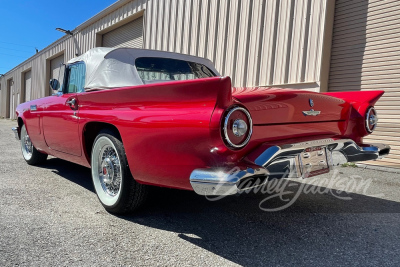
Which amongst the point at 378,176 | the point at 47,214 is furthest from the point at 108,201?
the point at 378,176

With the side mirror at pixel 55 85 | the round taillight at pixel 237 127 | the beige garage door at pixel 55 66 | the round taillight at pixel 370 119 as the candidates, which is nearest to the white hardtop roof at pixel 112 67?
the side mirror at pixel 55 85

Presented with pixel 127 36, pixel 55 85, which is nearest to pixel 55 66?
pixel 127 36

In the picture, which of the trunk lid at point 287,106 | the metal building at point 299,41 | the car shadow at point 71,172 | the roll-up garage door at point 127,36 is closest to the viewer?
the trunk lid at point 287,106

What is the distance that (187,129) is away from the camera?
6.30ft

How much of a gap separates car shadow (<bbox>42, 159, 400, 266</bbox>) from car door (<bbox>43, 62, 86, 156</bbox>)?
24.9 inches

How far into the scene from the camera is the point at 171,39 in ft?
32.9

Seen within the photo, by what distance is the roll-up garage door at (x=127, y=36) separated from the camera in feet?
38.4

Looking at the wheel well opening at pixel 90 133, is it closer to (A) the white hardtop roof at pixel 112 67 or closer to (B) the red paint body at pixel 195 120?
(B) the red paint body at pixel 195 120

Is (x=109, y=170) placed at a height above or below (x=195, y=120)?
below

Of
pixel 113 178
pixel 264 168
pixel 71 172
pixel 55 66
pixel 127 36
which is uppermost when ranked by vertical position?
pixel 127 36

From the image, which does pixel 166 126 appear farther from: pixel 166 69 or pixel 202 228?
pixel 166 69

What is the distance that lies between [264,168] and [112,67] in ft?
6.46

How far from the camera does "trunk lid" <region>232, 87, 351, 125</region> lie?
2.08 m

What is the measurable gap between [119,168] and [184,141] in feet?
3.13
